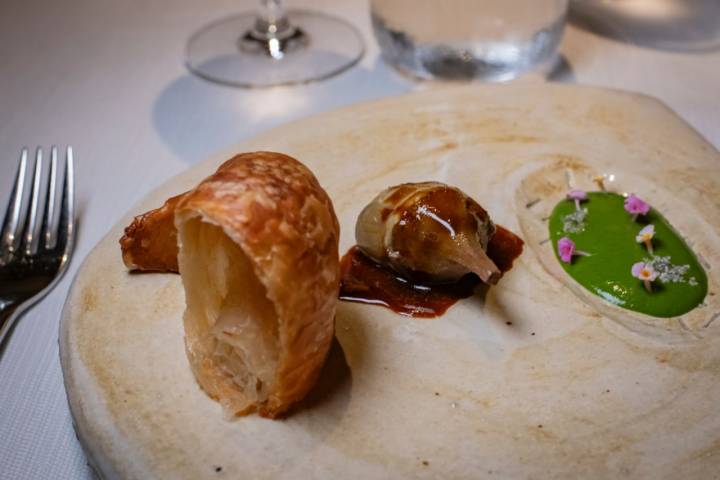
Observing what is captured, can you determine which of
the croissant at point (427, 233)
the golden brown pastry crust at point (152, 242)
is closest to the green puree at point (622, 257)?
the croissant at point (427, 233)

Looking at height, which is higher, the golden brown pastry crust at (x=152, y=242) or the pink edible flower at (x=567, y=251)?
the golden brown pastry crust at (x=152, y=242)

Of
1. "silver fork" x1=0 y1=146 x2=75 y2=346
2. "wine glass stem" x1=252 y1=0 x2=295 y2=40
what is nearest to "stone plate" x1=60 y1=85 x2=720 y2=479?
"silver fork" x1=0 y1=146 x2=75 y2=346

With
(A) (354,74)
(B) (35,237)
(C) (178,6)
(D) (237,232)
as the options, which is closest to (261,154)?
(D) (237,232)

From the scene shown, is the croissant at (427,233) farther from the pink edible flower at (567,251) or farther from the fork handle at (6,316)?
the fork handle at (6,316)

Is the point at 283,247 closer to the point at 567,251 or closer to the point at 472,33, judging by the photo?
the point at 567,251

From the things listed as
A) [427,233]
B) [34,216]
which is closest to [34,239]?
[34,216]
